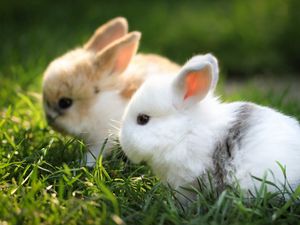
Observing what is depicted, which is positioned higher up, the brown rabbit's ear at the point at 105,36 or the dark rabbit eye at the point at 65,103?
the brown rabbit's ear at the point at 105,36

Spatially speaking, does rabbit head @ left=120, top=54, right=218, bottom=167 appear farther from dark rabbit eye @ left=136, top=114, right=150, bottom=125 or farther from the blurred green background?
the blurred green background

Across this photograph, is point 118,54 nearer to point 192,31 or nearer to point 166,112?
point 166,112

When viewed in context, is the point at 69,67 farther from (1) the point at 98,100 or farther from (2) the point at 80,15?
(2) the point at 80,15

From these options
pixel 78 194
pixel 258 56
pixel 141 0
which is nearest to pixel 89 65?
pixel 78 194

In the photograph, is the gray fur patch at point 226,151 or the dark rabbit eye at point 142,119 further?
the dark rabbit eye at point 142,119

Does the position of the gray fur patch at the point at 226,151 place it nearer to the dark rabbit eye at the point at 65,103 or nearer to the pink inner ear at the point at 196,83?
the pink inner ear at the point at 196,83

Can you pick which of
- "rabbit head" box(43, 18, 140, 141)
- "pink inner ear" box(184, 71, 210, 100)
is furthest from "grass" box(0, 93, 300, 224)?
Result: "pink inner ear" box(184, 71, 210, 100)

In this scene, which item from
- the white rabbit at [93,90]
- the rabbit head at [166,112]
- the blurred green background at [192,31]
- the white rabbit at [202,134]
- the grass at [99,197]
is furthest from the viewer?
the blurred green background at [192,31]

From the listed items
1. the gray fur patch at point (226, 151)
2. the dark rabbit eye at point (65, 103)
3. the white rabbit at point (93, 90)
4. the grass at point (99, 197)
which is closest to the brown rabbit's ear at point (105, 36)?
the white rabbit at point (93, 90)

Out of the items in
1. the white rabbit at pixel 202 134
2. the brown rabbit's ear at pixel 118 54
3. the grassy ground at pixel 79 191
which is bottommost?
the grassy ground at pixel 79 191
